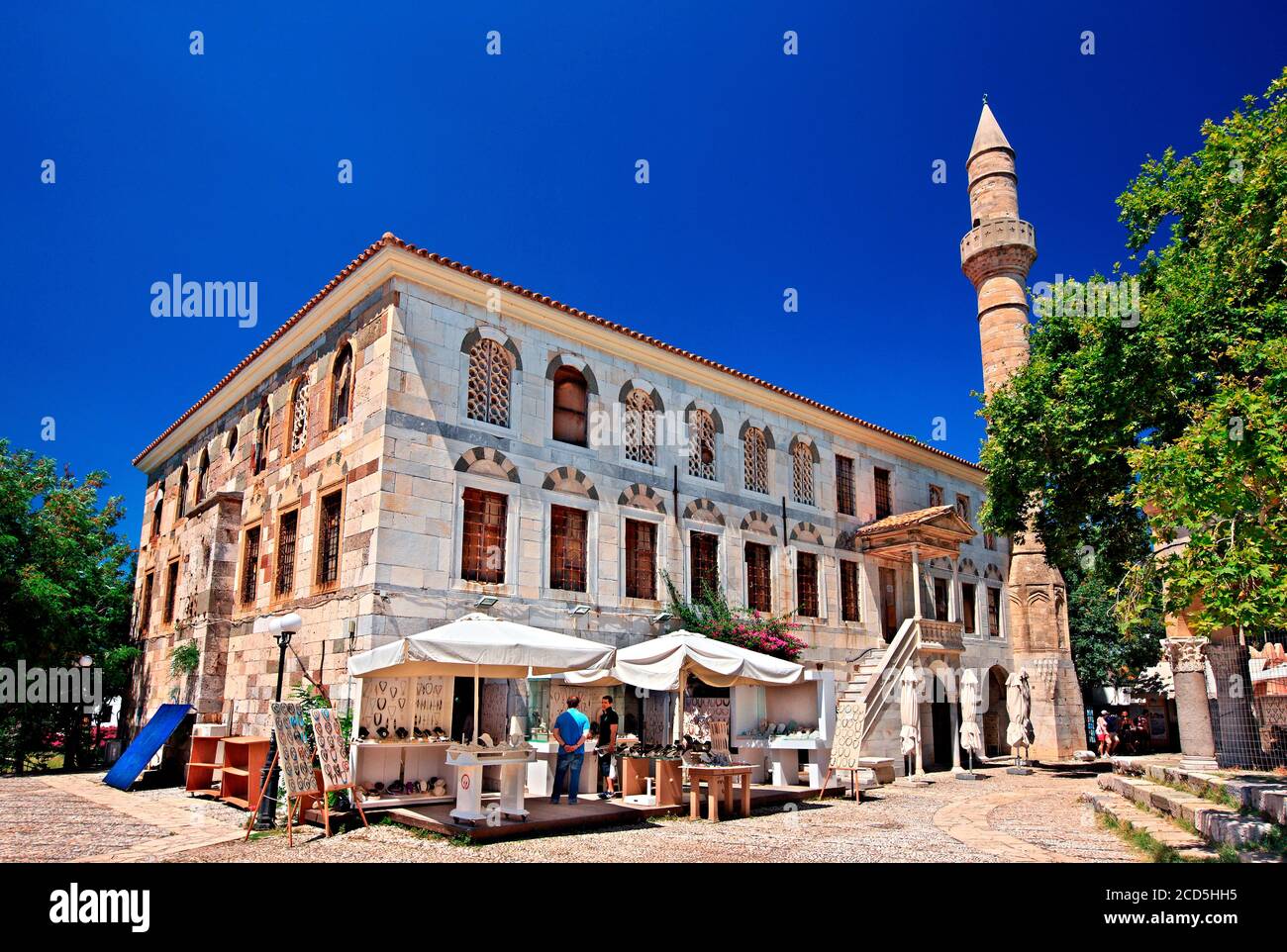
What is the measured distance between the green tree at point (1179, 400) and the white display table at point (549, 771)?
25.9 feet

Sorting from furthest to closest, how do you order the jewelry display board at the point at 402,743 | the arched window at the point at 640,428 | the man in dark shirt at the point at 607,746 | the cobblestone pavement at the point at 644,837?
the arched window at the point at 640,428
the man in dark shirt at the point at 607,746
the jewelry display board at the point at 402,743
the cobblestone pavement at the point at 644,837

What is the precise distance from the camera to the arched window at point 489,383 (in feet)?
49.3

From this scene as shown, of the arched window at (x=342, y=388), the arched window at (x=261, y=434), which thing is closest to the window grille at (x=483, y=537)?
the arched window at (x=342, y=388)

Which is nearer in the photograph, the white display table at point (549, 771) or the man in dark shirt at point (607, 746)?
the white display table at point (549, 771)

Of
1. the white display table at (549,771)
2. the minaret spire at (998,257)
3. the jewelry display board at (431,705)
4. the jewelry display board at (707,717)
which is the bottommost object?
the white display table at (549,771)

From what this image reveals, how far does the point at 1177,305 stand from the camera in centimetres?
1289

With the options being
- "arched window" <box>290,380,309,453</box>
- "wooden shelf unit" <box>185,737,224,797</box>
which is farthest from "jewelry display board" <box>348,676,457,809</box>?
"arched window" <box>290,380,309,453</box>

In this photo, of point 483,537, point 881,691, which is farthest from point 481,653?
point 881,691

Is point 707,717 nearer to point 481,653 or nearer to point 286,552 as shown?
point 481,653

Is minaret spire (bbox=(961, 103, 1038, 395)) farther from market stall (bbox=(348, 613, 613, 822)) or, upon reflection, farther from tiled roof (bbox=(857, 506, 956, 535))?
market stall (bbox=(348, 613, 613, 822))

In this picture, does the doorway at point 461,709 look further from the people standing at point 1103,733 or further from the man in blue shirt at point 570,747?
the people standing at point 1103,733

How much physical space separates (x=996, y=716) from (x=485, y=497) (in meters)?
17.9
